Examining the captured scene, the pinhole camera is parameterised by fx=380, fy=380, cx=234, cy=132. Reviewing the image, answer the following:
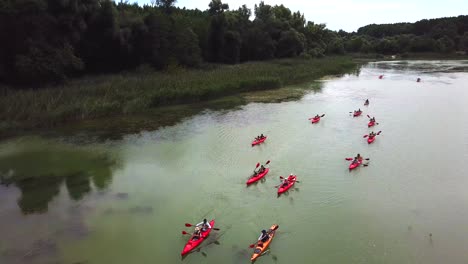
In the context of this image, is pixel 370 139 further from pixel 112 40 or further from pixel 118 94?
pixel 112 40

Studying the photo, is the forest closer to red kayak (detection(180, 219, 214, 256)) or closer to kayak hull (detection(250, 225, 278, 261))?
red kayak (detection(180, 219, 214, 256))

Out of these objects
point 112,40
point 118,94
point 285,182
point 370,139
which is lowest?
point 370,139

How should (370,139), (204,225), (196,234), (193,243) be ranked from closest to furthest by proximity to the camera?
(193,243) < (196,234) < (204,225) < (370,139)

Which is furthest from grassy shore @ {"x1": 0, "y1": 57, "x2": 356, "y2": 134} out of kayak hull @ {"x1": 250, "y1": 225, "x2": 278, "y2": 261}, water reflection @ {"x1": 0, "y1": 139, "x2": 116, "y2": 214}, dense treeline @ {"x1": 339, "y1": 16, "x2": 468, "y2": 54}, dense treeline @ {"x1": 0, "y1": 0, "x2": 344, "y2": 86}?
dense treeline @ {"x1": 339, "y1": 16, "x2": 468, "y2": 54}

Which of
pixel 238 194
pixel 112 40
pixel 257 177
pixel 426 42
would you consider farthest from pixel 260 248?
pixel 426 42

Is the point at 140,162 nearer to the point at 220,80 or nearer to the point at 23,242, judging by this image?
the point at 23,242

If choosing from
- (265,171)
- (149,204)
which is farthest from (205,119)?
(149,204)
